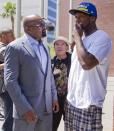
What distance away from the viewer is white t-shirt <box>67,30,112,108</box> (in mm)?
4145

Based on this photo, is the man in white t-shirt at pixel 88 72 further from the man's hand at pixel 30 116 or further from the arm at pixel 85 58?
the man's hand at pixel 30 116

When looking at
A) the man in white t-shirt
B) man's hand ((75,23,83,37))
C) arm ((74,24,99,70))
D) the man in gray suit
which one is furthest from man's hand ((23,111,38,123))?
man's hand ((75,23,83,37))

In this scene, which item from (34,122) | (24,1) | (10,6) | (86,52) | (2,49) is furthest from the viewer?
(24,1)

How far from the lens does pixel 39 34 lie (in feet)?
15.5

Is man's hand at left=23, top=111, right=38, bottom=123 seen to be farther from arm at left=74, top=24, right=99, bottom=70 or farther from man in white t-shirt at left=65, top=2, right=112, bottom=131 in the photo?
arm at left=74, top=24, right=99, bottom=70

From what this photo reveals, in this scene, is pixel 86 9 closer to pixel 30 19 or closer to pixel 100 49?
pixel 100 49

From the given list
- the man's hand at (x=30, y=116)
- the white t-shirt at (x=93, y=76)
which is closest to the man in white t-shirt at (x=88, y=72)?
the white t-shirt at (x=93, y=76)

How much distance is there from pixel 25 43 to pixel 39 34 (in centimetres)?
19

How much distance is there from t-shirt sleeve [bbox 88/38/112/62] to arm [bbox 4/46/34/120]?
0.84 m

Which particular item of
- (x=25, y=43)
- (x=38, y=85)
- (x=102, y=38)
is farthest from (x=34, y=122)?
(x=102, y=38)

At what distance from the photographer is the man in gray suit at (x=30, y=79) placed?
4.53m

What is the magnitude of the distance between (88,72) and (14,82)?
2.66ft

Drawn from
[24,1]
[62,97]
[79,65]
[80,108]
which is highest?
[79,65]

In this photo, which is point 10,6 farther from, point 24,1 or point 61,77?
point 61,77
